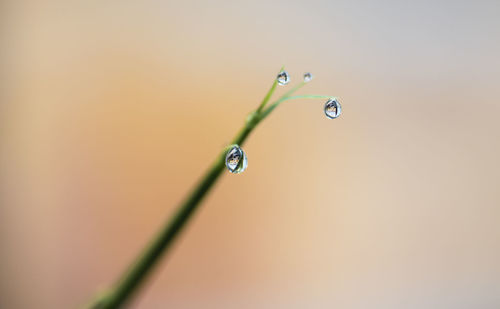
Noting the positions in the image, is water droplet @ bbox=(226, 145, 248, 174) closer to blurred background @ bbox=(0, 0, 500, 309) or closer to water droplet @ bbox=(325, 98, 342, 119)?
water droplet @ bbox=(325, 98, 342, 119)

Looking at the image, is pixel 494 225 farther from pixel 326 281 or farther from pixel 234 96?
pixel 234 96

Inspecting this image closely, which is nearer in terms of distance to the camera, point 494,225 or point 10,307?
point 10,307

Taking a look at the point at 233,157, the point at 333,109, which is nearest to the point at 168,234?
the point at 233,157

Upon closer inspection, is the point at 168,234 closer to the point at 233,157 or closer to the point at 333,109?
the point at 233,157

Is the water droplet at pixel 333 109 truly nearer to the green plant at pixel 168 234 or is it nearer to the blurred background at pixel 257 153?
the green plant at pixel 168 234

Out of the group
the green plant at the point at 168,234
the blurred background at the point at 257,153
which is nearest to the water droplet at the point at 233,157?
the green plant at the point at 168,234

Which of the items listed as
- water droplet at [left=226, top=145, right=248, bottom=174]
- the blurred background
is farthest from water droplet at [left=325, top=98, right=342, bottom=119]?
the blurred background

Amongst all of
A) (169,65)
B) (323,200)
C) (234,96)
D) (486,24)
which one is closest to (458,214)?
(323,200)

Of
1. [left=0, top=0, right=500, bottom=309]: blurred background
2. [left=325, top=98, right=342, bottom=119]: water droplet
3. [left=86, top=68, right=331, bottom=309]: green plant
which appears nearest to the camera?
[left=86, top=68, right=331, bottom=309]: green plant
